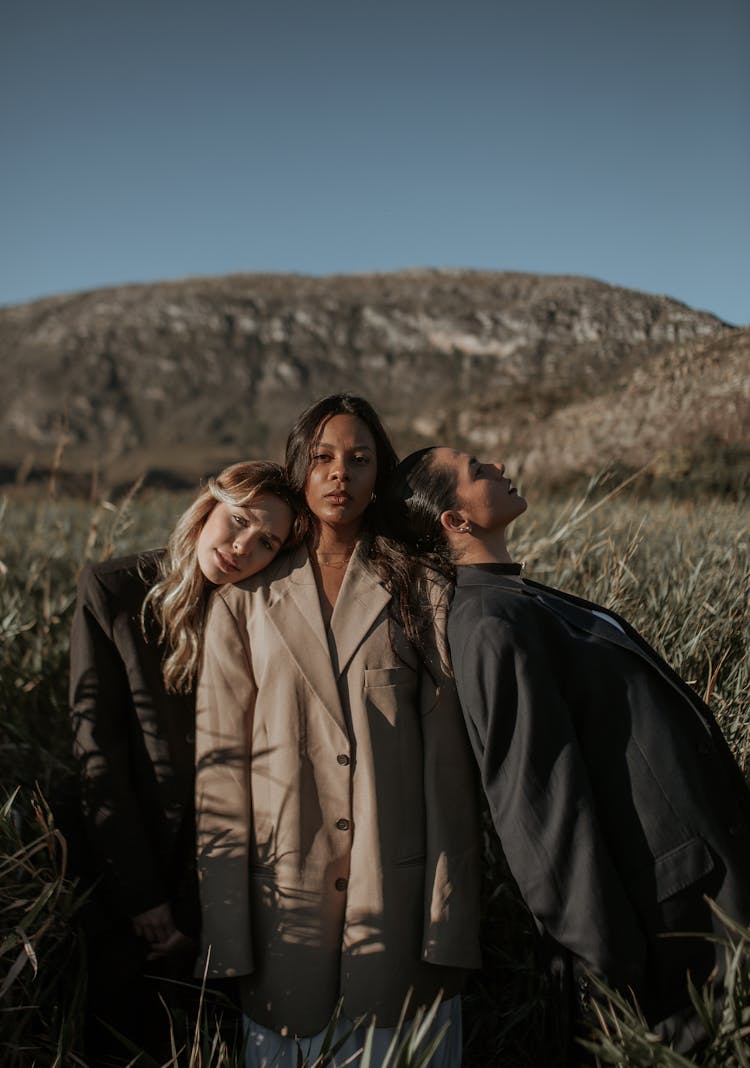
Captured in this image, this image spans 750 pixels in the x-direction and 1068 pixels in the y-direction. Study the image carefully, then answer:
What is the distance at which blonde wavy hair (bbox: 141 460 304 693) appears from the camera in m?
2.20

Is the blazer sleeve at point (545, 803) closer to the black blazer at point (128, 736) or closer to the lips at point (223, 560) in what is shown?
the lips at point (223, 560)

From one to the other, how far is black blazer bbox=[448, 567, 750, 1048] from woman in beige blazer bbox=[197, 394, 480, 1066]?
232mm

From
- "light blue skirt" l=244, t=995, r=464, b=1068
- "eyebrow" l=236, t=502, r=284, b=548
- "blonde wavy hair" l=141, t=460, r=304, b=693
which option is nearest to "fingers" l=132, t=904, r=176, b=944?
"light blue skirt" l=244, t=995, r=464, b=1068

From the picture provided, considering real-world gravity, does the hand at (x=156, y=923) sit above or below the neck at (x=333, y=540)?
below

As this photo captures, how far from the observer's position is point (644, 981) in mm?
1721

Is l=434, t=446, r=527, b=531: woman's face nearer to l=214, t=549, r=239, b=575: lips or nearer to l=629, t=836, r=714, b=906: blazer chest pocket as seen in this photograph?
l=214, t=549, r=239, b=575: lips

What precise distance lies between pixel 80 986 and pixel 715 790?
1.70m

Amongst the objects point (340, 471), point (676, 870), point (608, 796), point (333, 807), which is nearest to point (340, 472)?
point (340, 471)

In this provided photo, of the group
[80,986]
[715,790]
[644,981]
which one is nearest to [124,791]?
[80,986]

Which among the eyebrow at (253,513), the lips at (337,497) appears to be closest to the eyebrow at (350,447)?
the lips at (337,497)

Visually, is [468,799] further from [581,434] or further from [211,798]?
[581,434]

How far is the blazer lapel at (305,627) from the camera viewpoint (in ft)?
6.67

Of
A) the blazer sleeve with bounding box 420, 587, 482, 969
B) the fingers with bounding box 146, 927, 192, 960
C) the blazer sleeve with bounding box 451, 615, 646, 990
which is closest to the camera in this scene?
the blazer sleeve with bounding box 451, 615, 646, 990

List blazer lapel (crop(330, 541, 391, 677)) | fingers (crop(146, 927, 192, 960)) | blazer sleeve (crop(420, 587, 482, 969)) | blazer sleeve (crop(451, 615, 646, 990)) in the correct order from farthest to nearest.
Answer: fingers (crop(146, 927, 192, 960)), blazer lapel (crop(330, 541, 391, 677)), blazer sleeve (crop(420, 587, 482, 969)), blazer sleeve (crop(451, 615, 646, 990))
